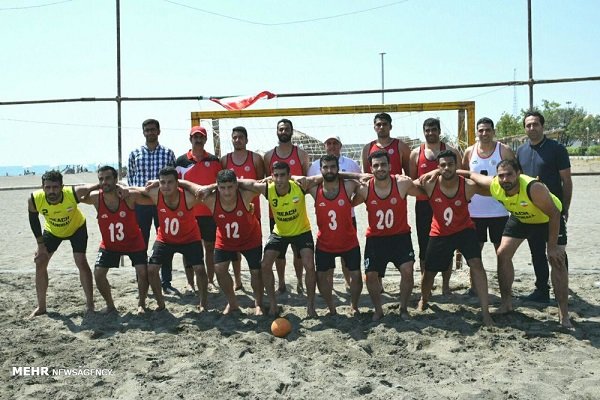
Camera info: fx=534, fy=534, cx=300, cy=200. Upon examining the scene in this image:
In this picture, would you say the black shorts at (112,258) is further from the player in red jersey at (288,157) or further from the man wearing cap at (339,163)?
the man wearing cap at (339,163)

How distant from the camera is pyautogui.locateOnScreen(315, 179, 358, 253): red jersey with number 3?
5.72 meters

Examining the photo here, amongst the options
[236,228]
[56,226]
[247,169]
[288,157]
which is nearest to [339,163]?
[288,157]

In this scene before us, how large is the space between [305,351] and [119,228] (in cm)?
272

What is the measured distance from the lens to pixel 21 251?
10023 mm

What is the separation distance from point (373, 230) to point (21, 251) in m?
7.42

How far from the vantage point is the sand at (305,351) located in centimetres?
402

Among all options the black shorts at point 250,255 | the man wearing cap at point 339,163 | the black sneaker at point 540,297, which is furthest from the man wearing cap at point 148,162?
the black sneaker at point 540,297

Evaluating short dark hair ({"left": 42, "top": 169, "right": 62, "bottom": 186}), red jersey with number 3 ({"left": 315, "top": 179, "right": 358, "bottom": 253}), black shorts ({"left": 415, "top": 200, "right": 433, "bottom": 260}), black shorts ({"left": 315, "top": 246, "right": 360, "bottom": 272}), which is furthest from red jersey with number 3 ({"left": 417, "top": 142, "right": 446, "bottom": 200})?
short dark hair ({"left": 42, "top": 169, "right": 62, "bottom": 186})

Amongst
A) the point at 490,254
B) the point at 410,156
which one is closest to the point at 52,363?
the point at 410,156

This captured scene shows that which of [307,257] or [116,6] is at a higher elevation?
[116,6]

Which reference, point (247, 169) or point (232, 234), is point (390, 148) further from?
point (232, 234)

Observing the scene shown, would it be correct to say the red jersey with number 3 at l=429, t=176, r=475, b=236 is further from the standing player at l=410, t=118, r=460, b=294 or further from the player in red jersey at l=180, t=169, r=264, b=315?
the player in red jersey at l=180, t=169, r=264, b=315

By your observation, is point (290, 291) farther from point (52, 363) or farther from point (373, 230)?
point (52, 363)

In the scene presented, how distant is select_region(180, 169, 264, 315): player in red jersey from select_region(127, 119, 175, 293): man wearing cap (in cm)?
113
